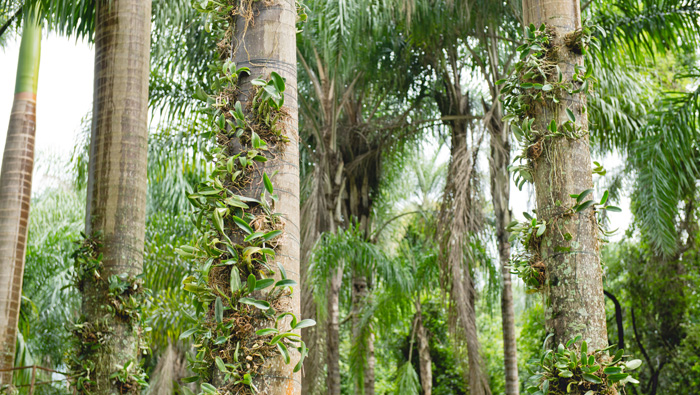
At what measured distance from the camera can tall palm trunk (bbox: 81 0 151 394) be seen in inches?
175

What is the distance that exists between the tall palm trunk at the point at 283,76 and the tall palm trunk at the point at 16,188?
4975 millimetres

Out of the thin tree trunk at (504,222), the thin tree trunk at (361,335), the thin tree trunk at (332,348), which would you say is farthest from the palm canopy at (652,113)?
the thin tree trunk at (361,335)

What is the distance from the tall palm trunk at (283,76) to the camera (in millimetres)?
2479

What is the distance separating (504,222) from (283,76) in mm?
7019

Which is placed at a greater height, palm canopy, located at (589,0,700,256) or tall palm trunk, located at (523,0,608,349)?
palm canopy, located at (589,0,700,256)

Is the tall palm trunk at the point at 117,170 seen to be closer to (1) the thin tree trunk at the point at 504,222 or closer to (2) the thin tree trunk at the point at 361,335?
(1) the thin tree trunk at the point at 504,222

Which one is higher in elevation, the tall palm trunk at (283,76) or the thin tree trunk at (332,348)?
the tall palm trunk at (283,76)

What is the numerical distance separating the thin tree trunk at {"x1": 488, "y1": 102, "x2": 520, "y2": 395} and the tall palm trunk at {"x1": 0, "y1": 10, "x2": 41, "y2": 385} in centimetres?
583

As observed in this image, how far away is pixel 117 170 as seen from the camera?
184 inches

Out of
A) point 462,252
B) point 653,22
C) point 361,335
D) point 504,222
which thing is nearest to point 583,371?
point 462,252

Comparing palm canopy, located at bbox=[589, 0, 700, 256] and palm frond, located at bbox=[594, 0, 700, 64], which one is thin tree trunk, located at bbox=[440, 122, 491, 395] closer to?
palm canopy, located at bbox=[589, 0, 700, 256]

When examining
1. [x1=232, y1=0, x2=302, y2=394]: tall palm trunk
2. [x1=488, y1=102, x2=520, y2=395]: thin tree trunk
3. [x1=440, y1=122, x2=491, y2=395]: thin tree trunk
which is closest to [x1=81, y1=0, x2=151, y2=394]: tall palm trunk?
[x1=232, y1=0, x2=302, y2=394]: tall palm trunk

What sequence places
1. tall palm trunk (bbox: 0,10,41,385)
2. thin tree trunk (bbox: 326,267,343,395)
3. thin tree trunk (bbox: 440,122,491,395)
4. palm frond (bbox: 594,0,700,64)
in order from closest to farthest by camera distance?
tall palm trunk (bbox: 0,10,41,385), thin tree trunk (bbox: 440,122,491,395), palm frond (bbox: 594,0,700,64), thin tree trunk (bbox: 326,267,343,395)

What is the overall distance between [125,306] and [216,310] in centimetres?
244
